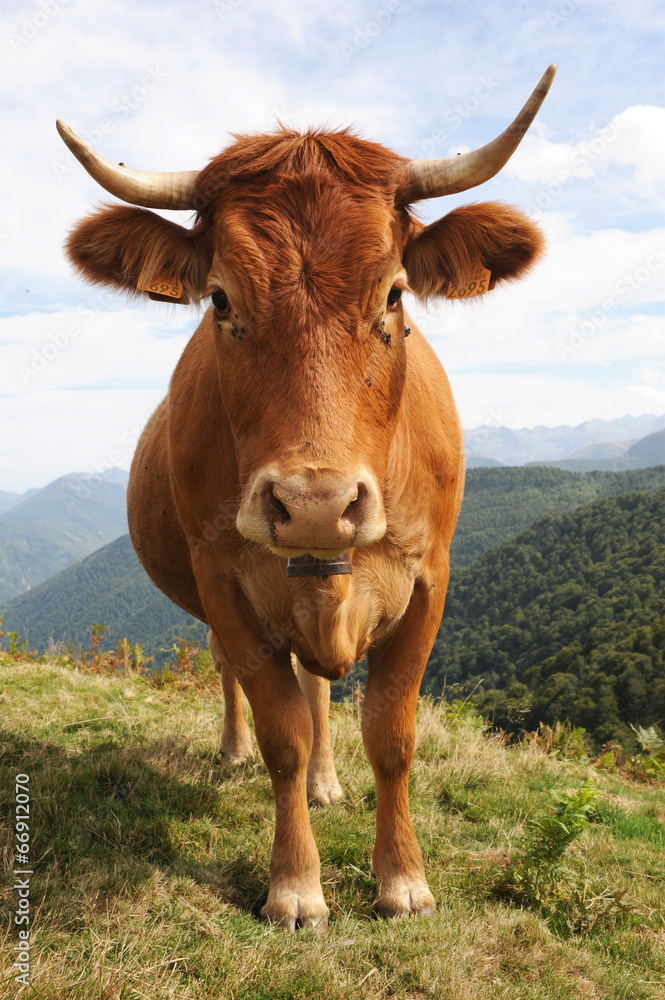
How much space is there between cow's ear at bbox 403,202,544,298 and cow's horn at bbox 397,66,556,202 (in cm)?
26

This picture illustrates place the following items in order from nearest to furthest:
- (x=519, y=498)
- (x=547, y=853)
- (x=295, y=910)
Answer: (x=295, y=910) → (x=547, y=853) → (x=519, y=498)

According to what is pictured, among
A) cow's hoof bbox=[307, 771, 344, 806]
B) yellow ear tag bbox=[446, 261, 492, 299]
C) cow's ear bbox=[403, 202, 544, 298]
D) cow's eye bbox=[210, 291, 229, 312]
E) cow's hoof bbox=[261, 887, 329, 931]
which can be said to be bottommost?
cow's hoof bbox=[307, 771, 344, 806]

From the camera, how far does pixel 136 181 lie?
318 centimetres

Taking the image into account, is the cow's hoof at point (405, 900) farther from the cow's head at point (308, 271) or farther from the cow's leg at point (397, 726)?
the cow's head at point (308, 271)

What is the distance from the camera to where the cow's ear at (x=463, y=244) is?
3588 millimetres

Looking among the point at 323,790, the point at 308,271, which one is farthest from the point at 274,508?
Answer: the point at 323,790

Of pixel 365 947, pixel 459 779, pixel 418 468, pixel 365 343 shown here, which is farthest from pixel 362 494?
pixel 459 779

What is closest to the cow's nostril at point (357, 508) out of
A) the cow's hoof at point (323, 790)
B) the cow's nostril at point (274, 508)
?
the cow's nostril at point (274, 508)

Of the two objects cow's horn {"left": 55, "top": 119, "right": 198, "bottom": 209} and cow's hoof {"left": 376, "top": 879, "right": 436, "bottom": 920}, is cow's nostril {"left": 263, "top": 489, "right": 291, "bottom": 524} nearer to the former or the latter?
cow's horn {"left": 55, "top": 119, "right": 198, "bottom": 209}

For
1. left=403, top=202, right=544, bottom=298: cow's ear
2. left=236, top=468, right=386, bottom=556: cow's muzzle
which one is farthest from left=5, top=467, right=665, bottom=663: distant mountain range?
left=236, top=468, right=386, bottom=556: cow's muzzle

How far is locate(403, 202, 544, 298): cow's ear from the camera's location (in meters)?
3.59

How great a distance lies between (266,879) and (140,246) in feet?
11.7

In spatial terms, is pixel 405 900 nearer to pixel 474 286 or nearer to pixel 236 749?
pixel 236 749

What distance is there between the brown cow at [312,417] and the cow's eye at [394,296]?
0.04 ft
